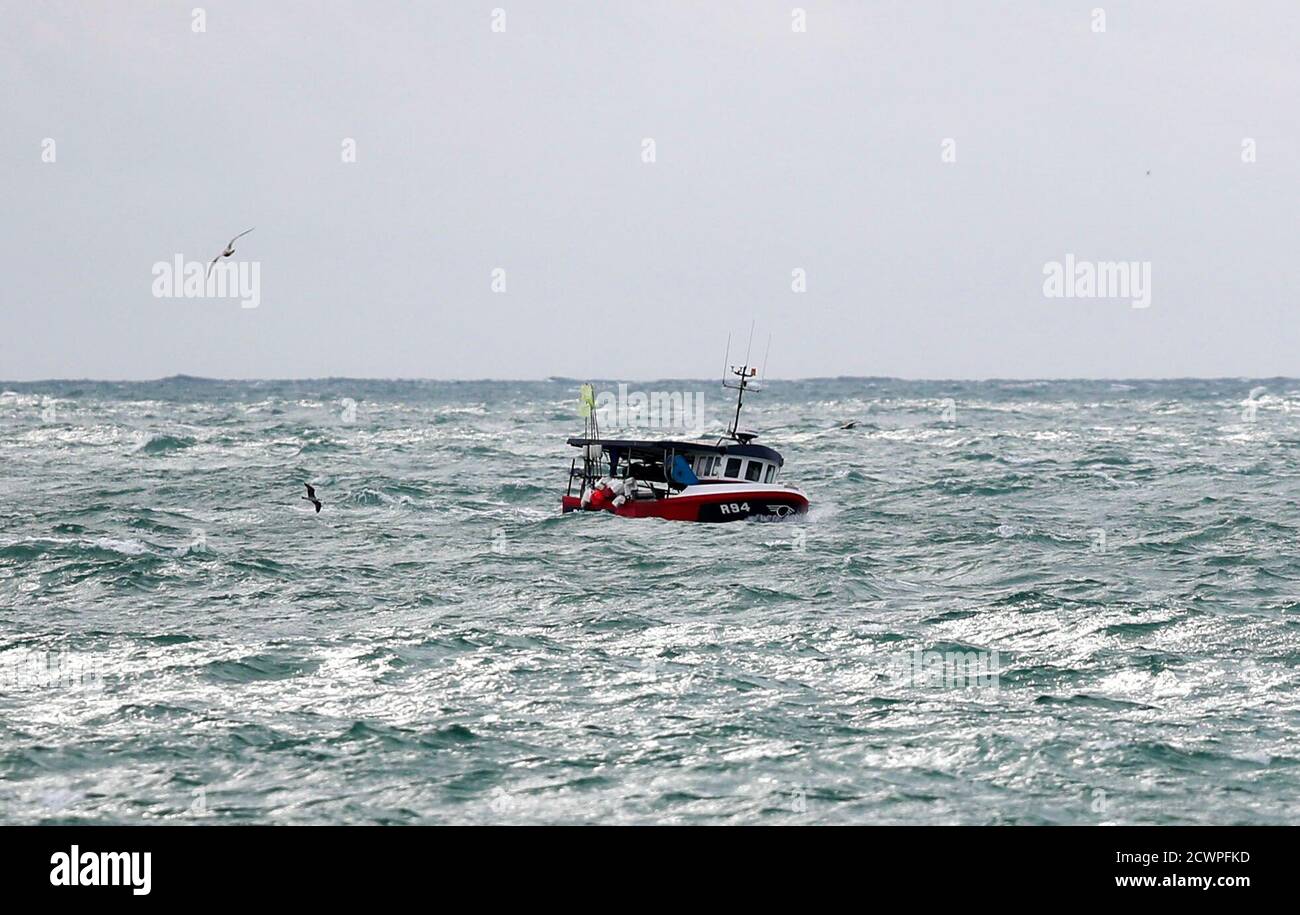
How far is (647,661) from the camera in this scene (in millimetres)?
20344

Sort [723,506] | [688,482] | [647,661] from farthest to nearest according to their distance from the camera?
[688,482], [723,506], [647,661]

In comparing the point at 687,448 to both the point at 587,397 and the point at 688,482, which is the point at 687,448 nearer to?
the point at 688,482

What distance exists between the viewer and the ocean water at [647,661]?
1465 cm

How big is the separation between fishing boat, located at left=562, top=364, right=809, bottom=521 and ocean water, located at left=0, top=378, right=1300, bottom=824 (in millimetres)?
1008

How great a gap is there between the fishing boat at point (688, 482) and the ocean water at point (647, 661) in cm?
101

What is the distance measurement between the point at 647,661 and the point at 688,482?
18.3 m

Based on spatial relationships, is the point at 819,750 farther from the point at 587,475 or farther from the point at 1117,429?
the point at 1117,429

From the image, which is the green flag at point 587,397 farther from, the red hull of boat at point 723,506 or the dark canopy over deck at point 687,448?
the red hull of boat at point 723,506

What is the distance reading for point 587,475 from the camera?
41.3m
